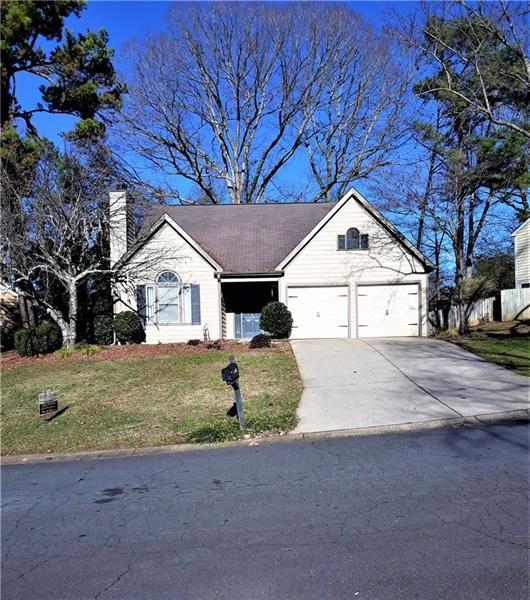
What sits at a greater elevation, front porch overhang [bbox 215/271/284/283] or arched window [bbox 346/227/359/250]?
arched window [bbox 346/227/359/250]

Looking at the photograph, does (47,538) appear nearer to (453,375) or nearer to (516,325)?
(453,375)

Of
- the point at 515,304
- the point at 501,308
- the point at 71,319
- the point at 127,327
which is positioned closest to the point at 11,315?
the point at 71,319

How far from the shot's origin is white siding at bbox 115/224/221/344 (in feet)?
62.1

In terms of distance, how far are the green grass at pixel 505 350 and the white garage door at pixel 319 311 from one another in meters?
4.32

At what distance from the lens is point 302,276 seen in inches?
764

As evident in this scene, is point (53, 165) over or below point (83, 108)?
below

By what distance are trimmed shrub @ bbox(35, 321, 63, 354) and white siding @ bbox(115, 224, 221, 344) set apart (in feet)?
7.83

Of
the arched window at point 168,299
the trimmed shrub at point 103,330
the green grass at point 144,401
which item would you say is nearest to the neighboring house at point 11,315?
the trimmed shrub at point 103,330

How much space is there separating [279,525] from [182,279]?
15.2 m

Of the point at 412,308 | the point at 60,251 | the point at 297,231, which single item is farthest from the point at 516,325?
the point at 60,251

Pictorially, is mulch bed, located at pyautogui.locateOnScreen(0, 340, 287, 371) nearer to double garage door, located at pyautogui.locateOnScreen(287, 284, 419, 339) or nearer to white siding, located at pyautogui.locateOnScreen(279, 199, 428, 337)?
double garage door, located at pyautogui.locateOnScreen(287, 284, 419, 339)

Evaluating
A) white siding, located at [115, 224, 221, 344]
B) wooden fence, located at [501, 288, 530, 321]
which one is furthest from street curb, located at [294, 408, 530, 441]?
wooden fence, located at [501, 288, 530, 321]

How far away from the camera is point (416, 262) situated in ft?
63.5

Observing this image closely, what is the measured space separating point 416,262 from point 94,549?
17255 mm
